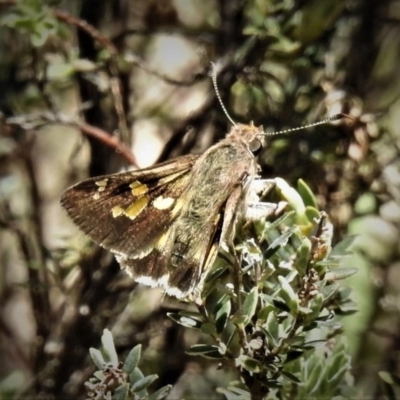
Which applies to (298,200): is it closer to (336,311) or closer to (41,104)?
(336,311)

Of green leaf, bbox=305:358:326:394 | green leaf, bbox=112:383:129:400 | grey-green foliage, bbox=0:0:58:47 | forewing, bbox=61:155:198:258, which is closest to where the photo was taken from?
green leaf, bbox=112:383:129:400

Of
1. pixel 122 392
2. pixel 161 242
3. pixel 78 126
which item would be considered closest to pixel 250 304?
pixel 122 392

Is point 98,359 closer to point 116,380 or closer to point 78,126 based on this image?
point 116,380

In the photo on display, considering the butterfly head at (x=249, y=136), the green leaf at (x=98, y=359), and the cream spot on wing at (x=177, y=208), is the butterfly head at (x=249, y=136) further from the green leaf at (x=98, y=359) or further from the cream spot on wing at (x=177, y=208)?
the green leaf at (x=98, y=359)

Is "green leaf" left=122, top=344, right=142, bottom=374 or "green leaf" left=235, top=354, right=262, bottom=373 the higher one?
"green leaf" left=122, top=344, right=142, bottom=374

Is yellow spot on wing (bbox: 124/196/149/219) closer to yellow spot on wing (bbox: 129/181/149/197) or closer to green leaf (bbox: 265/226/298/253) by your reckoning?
yellow spot on wing (bbox: 129/181/149/197)

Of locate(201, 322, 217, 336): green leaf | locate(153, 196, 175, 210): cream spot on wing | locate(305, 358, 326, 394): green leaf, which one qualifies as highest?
locate(153, 196, 175, 210): cream spot on wing

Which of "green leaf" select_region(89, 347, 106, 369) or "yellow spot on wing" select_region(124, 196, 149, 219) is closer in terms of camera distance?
"green leaf" select_region(89, 347, 106, 369)

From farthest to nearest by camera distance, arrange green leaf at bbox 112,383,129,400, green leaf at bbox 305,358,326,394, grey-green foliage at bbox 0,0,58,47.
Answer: grey-green foliage at bbox 0,0,58,47 < green leaf at bbox 305,358,326,394 < green leaf at bbox 112,383,129,400

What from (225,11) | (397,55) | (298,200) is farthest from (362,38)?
(298,200)

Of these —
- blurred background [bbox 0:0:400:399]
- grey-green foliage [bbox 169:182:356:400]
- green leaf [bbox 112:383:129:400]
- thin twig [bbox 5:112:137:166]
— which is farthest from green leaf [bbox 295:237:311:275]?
thin twig [bbox 5:112:137:166]
